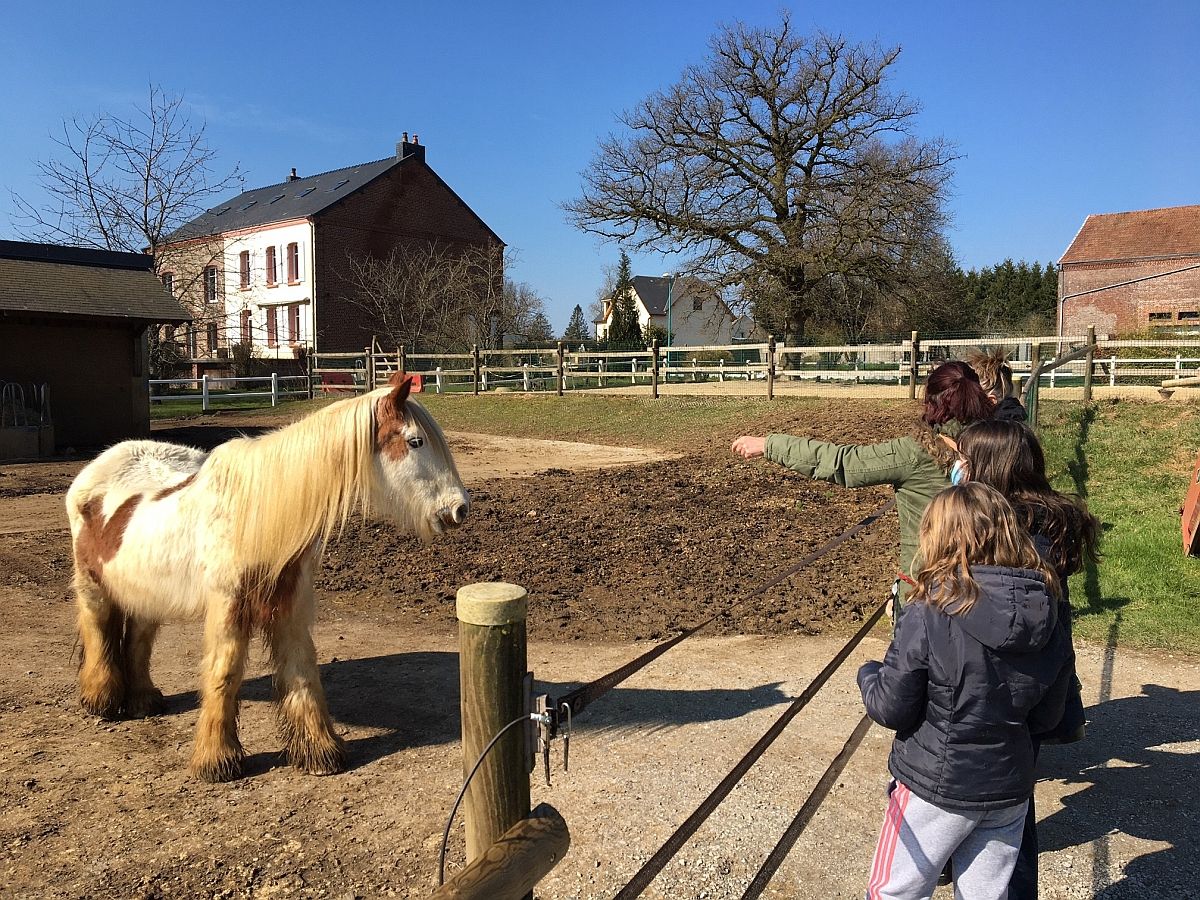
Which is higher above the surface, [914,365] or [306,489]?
[914,365]

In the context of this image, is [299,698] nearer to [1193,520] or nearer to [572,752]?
[572,752]

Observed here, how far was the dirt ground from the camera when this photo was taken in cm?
299

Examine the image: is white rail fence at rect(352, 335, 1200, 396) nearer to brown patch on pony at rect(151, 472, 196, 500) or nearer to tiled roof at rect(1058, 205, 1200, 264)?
brown patch on pony at rect(151, 472, 196, 500)

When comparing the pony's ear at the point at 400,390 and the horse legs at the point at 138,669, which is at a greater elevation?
the pony's ear at the point at 400,390

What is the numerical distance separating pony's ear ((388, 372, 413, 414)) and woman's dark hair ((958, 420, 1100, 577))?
2.23 meters

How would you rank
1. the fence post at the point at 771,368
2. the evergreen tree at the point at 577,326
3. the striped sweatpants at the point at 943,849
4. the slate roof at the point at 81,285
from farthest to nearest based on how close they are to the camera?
1. the evergreen tree at the point at 577,326
2. the fence post at the point at 771,368
3. the slate roof at the point at 81,285
4. the striped sweatpants at the point at 943,849

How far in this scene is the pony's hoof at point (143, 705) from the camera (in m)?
4.34

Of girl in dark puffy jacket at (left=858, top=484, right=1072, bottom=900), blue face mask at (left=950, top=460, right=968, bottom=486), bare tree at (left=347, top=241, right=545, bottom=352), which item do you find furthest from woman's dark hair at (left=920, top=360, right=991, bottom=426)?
bare tree at (left=347, top=241, right=545, bottom=352)

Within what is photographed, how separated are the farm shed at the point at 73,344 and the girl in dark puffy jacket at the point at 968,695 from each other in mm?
16050

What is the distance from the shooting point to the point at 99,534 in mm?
4129

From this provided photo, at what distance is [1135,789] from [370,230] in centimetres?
3578

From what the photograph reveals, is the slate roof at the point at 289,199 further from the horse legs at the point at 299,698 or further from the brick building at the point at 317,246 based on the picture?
the horse legs at the point at 299,698

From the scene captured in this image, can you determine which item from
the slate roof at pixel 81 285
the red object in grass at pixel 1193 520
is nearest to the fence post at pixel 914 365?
the red object in grass at pixel 1193 520

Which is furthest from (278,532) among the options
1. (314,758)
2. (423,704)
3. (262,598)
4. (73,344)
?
(73,344)
